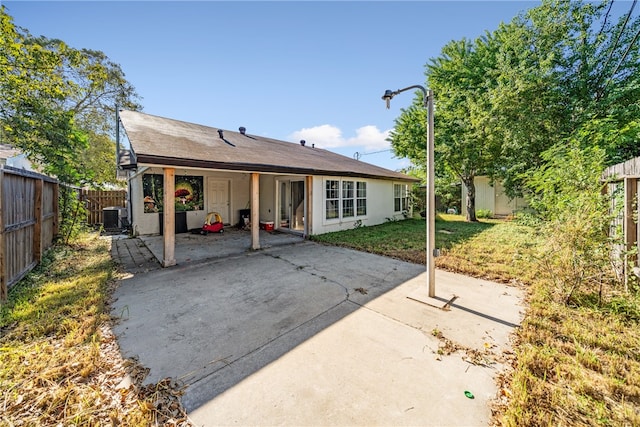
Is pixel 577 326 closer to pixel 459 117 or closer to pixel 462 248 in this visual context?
pixel 462 248

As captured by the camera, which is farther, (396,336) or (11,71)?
(11,71)

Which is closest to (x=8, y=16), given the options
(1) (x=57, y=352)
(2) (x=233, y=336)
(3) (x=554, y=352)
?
Result: (1) (x=57, y=352)

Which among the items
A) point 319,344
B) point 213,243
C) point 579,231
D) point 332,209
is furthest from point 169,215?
point 579,231

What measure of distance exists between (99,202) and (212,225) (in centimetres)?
721

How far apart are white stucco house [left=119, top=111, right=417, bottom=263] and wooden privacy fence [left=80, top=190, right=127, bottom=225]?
3802mm

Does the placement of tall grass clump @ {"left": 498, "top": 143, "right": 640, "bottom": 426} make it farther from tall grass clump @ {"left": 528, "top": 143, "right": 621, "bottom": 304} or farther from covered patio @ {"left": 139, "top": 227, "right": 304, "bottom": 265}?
covered patio @ {"left": 139, "top": 227, "right": 304, "bottom": 265}

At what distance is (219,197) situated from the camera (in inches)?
428

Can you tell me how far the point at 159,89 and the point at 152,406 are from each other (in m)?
12.5

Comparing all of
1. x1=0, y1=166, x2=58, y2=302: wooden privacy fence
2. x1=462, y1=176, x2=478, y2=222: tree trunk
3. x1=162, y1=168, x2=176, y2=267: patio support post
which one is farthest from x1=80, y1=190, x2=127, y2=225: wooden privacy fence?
x1=462, y1=176, x2=478, y2=222: tree trunk

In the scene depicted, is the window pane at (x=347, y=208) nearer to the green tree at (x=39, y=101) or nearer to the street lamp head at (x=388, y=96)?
the street lamp head at (x=388, y=96)

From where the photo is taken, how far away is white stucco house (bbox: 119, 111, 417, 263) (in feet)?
23.4

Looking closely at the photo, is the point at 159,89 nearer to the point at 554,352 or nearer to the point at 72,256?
the point at 72,256

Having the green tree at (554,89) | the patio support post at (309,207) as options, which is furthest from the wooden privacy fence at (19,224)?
the green tree at (554,89)

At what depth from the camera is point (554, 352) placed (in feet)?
8.40
